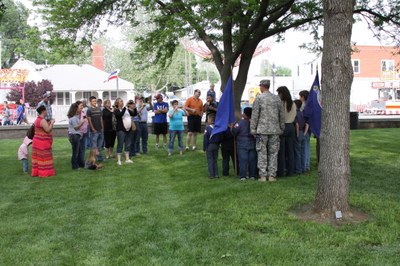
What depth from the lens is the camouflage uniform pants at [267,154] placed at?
8.95m

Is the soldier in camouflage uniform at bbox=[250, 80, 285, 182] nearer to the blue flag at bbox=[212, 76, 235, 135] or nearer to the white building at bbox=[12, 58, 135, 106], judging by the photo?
the blue flag at bbox=[212, 76, 235, 135]

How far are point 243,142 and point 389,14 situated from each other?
23.0 ft

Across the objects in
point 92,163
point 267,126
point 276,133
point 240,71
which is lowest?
point 92,163

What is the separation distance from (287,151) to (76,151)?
5.35 m

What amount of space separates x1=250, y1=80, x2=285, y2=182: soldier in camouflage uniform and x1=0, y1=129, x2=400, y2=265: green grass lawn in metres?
0.52

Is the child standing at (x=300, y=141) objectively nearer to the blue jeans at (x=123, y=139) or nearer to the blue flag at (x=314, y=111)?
the blue flag at (x=314, y=111)

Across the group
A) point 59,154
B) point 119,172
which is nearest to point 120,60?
point 59,154

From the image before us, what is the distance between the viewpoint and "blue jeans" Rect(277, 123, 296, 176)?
9.45 meters

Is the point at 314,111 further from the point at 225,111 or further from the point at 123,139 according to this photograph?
the point at 123,139

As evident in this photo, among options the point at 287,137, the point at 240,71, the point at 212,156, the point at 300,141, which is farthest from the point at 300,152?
the point at 240,71

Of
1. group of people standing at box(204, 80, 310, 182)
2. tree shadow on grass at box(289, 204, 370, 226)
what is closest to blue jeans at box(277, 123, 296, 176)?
group of people standing at box(204, 80, 310, 182)

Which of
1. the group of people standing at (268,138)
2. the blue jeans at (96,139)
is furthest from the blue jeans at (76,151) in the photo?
the group of people standing at (268,138)

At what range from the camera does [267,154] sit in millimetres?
9125

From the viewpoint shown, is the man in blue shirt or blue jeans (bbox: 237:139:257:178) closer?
blue jeans (bbox: 237:139:257:178)
